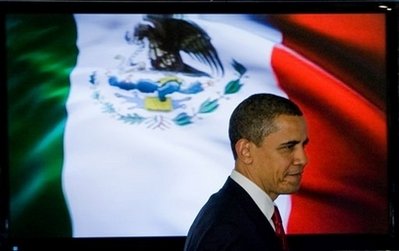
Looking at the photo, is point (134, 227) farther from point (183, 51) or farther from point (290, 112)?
point (290, 112)

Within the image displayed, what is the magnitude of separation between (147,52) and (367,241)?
3.52 feet

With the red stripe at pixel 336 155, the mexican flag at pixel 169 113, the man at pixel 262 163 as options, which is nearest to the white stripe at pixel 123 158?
the mexican flag at pixel 169 113

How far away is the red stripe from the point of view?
125 inches

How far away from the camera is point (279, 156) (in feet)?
6.07

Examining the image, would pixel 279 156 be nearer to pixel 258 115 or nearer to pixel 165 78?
pixel 258 115

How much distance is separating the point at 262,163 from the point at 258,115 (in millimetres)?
104

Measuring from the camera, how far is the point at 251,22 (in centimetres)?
318

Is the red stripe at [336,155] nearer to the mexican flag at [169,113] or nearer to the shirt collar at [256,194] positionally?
the mexican flag at [169,113]

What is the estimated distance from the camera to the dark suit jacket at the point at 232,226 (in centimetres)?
168

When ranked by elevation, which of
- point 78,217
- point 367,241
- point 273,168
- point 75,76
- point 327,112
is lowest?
point 367,241

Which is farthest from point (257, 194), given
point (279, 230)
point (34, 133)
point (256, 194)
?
point (34, 133)

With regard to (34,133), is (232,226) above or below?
above

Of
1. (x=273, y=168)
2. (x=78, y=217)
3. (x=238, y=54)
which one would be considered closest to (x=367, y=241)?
(x=238, y=54)

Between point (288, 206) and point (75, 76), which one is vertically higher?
point (75, 76)
